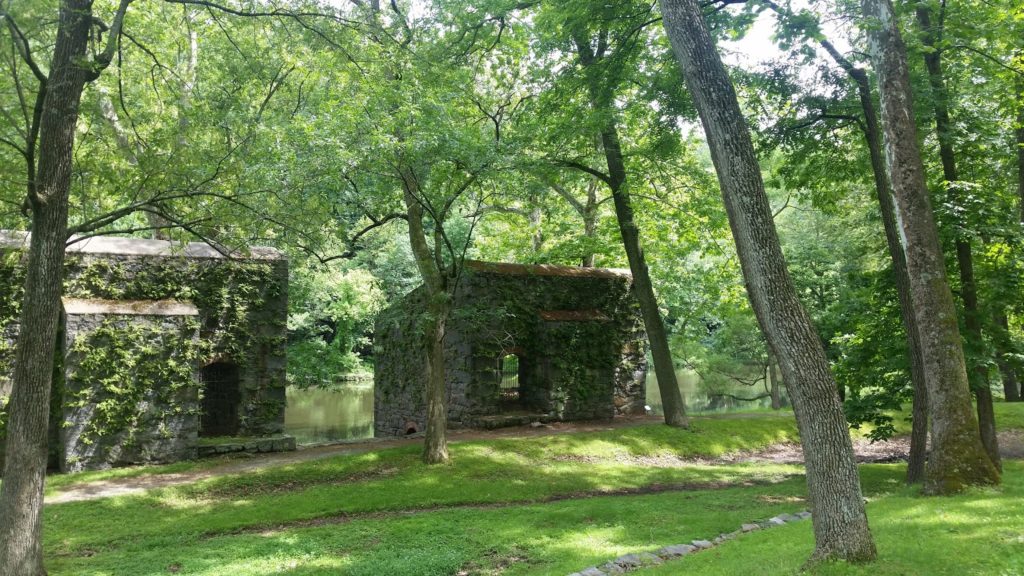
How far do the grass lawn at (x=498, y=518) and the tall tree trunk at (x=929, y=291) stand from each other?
474 mm

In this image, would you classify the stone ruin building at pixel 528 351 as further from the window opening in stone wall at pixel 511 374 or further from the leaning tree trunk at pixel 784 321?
Result: the leaning tree trunk at pixel 784 321

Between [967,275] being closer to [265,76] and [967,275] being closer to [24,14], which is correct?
[265,76]

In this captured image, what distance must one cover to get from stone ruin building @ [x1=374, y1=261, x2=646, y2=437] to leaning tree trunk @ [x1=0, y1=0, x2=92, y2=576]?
8.58m

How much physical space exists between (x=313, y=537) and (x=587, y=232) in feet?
42.5

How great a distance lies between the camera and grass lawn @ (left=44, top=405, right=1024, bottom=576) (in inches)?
236

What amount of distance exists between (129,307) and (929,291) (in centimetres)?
1296

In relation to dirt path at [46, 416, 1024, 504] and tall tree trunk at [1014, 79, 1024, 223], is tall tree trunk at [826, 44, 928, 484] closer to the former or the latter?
tall tree trunk at [1014, 79, 1024, 223]

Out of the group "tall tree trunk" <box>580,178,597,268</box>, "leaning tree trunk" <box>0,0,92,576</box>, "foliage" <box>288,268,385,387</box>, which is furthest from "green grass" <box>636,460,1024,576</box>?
"foliage" <box>288,268,385,387</box>

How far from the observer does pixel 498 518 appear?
858 centimetres

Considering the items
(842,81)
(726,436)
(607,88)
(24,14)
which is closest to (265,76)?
(24,14)

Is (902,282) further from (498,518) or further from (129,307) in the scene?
(129,307)

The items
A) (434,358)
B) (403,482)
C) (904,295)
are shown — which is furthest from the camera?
(434,358)

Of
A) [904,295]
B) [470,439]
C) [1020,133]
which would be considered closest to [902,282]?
[904,295]

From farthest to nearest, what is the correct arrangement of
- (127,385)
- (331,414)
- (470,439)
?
(331,414), (470,439), (127,385)
